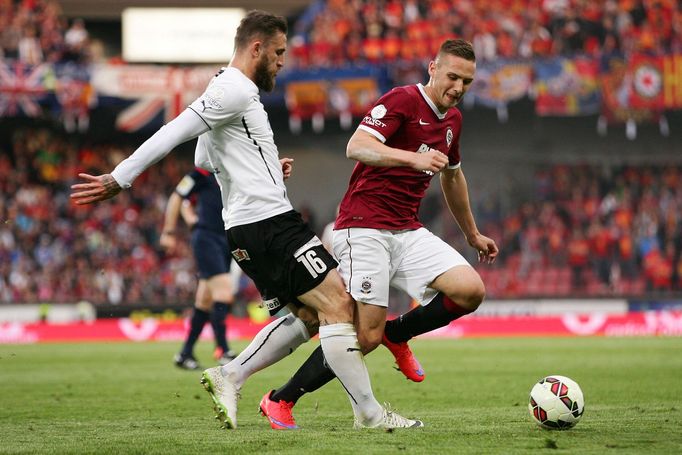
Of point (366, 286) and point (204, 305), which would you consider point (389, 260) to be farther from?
point (204, 305)

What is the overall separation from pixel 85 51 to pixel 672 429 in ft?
71.3

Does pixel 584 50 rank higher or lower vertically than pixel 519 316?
higher

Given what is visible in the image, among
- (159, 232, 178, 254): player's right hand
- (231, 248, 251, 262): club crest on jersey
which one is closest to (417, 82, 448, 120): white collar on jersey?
(231, 248, 251, 262): club crest on jersey

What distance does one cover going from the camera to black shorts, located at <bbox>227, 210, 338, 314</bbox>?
228 inches

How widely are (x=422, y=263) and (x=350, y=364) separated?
2.96ft

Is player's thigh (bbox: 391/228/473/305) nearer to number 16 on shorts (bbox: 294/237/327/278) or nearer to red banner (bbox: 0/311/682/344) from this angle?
number 16 on shorts (bbox: 294/237/327/278)

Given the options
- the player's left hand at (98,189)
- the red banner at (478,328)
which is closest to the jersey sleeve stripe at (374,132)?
the player's left hand at (98,189)

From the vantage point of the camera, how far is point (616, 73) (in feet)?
74.8

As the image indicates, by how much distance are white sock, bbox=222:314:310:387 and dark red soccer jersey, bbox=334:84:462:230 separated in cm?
71

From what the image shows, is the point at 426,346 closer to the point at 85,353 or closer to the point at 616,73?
the point at 85,353

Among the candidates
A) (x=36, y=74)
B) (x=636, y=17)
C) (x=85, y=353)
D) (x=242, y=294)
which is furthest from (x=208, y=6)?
(x=85, y=353)

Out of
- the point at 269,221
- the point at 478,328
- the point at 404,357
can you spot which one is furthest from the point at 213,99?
the point at 478,328

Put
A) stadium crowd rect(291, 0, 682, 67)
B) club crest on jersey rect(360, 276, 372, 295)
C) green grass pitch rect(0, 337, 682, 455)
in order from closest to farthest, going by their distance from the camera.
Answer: green grass pitch rect(0, 337, 682, 455), club crest on jersey rect(360, 276, 372, 295), stadium crowd rect(291, 0, 682, 67)

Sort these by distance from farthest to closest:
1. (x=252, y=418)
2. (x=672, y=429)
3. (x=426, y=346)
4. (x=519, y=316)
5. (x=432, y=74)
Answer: (x=519, y=316), (x=426, y=346), (x=252, y=418), (x=432, y=74), (x=672, y=429)
